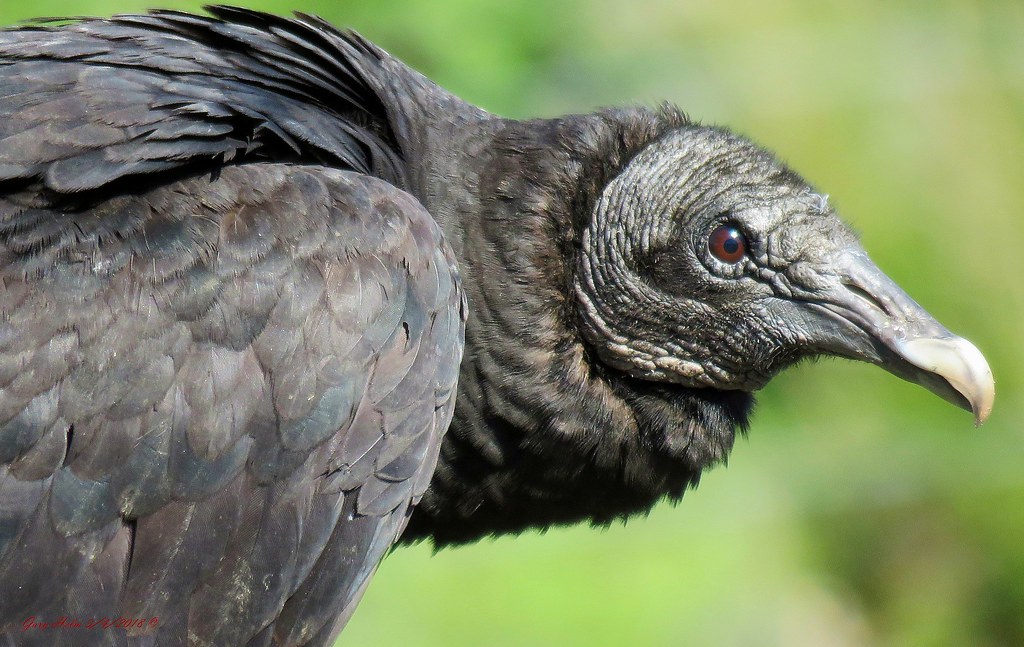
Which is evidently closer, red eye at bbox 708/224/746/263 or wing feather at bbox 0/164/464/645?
wing feather at bbox 0/164/464/645

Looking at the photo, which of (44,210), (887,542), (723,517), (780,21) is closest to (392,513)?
(44,210)

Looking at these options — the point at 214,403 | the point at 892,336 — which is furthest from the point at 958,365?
the point at 214,403

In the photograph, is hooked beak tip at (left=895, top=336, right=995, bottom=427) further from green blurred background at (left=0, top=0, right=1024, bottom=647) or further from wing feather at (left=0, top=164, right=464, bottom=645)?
green blurred background at (left=0, top=0, right=1024, bottom=647)

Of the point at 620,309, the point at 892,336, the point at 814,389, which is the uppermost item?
the point at 892,336

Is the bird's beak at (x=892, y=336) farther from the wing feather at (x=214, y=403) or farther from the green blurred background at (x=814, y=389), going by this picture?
the green blurred background at (x=814, y=389)

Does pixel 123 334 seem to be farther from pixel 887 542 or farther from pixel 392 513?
pixel 887 542
